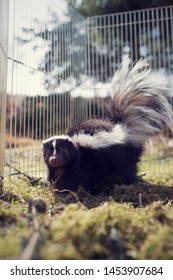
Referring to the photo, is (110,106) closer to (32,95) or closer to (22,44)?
(32,95)

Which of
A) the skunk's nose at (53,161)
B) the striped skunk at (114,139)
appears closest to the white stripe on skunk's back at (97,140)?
the striped skunk at (114,139)

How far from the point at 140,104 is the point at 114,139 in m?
1.11

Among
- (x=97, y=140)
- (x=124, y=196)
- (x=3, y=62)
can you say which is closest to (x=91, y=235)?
(x=124, y=196)

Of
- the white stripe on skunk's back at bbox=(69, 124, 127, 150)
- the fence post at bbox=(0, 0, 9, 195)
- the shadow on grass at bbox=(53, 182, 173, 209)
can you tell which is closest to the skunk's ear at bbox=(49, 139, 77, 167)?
the white stripe on skunk's back at bbox=(69, 124, 127, 150)

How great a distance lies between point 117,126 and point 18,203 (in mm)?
2413

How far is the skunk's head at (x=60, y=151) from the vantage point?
5.11 m

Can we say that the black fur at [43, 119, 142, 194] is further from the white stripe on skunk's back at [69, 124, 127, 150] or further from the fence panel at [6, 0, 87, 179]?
the fence panel at [6, 0, 87, 179]

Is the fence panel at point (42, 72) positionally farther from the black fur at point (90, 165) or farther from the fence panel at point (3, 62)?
the black fur at point (90, 165)

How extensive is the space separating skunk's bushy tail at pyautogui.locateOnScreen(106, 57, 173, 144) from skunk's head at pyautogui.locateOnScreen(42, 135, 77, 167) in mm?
1203

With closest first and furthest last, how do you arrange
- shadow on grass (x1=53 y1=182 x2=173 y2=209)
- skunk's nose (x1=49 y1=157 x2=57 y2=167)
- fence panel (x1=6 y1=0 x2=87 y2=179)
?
Result: shadow on grass (x1=53 y1=182 x2=173 y2=209) → skunk's nose (x1=49 y1=157 x2=57 y2=167) → fence panel (x1=6 y1=0 x2=87 y2=179)

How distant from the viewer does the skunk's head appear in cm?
511

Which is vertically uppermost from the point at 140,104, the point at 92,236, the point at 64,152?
the point at 140,104

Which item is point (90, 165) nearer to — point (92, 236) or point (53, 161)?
point (53, 161)

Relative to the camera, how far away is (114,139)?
5441 mm
